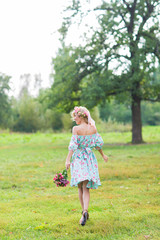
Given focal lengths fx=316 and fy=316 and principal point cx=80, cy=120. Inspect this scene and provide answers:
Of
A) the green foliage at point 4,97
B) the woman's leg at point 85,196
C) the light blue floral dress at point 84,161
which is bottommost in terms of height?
the woman's leg at point 85,196

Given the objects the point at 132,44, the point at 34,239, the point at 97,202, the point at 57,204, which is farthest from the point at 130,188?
the point at 132,44

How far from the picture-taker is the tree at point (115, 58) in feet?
61.7

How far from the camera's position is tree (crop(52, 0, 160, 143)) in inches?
740

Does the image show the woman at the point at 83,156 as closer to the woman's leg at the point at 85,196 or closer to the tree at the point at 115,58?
→ the woman's leg at the point at 85,196

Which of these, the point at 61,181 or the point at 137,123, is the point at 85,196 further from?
the point at 137,123

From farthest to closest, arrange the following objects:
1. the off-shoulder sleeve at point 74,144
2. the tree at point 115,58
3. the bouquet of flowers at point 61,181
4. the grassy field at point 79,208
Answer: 1. the tree at point 115,58
2. the bouquet of flowers at point 61,181
3. the off-shoulder sleeve at point 74,144
4. the grassy field at point 79,208

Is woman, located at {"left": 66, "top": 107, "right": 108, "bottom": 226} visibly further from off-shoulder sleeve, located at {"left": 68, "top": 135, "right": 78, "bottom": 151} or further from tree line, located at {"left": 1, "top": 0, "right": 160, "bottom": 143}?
tree line, located at {"left": 1, "top": 0, "right": 160, "bottom": 143}

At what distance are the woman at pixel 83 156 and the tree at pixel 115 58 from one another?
13099 millimetres

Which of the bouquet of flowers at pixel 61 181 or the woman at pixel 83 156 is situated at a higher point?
the woman at pixel 83 156

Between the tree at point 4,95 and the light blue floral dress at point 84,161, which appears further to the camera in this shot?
the tree at point 4,95

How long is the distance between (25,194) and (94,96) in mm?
12277

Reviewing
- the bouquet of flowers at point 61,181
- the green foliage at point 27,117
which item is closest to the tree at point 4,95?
the green foliage at point 27,117

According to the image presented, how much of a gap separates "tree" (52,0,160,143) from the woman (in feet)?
43.0

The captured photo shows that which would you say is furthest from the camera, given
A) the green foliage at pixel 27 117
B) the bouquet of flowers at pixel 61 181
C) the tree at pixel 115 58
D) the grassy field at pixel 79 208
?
the green foliage at pixel 27 117
